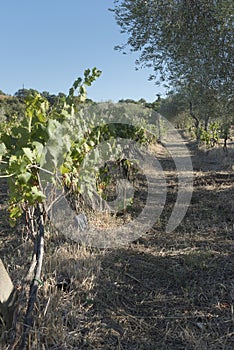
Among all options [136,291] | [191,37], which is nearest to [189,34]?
[191,37]

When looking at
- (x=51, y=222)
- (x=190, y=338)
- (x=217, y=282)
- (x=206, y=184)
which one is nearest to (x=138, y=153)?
(x=206, y=184)

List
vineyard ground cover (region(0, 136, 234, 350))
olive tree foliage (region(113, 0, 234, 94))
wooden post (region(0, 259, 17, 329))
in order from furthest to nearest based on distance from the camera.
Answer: olive tree foliage (region(113, 0, 234, 94))
vineyard ground cover (region(0, 136, 234, 350))
wooden post (region(0, 259, 17, 329))

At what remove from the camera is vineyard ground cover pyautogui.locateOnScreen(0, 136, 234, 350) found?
88.5 inches

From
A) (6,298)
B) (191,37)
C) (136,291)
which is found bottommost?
(136,291)

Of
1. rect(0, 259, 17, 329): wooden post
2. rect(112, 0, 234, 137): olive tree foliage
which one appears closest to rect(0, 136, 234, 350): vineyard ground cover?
rect(0, 259, 17, 329): wooden post

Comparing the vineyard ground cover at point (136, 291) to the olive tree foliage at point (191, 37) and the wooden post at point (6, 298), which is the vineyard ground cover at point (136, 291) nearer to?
the wooden post at point (6, 298)

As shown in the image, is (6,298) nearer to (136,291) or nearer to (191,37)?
(136,291)

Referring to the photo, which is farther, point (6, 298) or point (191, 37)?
point (191, 37)

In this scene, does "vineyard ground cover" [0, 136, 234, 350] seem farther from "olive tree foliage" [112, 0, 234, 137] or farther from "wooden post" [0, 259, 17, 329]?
"olive tree foliage" [112, 0, 234, 137]

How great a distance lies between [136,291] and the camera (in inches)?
116

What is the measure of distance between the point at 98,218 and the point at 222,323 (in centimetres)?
250

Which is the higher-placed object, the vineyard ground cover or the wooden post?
the wooden post

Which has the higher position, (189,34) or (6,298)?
(189,34)

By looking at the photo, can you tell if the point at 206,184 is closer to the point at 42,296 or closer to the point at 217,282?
the point at 217,282
